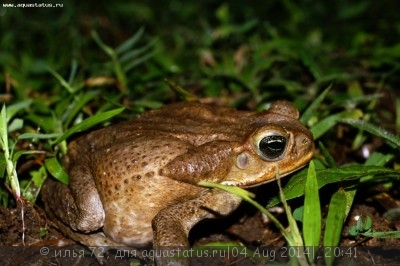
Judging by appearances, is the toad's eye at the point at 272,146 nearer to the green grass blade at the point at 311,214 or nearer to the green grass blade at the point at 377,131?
the green grass blade at the point at 311,214

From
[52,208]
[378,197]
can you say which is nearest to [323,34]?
[378,197]

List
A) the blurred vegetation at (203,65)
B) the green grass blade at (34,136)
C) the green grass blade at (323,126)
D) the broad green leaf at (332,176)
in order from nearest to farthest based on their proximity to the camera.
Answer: the broad green leaf at (332,176) < the green grass blade at (34,136) < the green grass blade at (323,126) < the blurred vegetation at (203,65)

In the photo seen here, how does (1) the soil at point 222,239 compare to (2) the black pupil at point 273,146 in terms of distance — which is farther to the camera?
(2) the black pupil at point 273,146

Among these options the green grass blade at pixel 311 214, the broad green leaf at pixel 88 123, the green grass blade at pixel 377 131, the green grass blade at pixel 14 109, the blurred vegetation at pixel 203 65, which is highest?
the blurred vegetation at pixel 203 65

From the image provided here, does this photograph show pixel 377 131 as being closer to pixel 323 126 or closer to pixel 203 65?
pixel 323 126

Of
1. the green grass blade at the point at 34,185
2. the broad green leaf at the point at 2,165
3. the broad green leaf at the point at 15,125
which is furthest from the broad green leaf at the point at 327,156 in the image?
the broad green leaf at the point at 15,125

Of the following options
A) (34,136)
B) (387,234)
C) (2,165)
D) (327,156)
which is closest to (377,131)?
(327,156)

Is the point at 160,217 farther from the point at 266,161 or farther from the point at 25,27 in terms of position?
the point at 25,27
